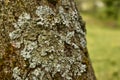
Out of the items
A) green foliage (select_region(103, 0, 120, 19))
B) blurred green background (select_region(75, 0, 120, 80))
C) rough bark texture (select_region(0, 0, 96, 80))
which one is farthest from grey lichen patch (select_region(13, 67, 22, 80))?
green foliage (select_region(103, 0, 120, 19))

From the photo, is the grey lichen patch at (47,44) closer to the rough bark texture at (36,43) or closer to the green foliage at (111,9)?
the rough bark texture at (36,43)

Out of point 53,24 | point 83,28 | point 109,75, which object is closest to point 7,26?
point 53,24

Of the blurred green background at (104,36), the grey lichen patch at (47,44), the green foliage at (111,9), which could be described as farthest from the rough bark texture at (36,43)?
the green foliage at (111,9)

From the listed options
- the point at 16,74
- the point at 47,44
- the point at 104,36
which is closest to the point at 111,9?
the point at 104,36

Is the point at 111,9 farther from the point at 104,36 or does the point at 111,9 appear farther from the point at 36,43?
the point at 36,43

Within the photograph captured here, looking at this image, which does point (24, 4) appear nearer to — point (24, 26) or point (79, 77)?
point (24, 26)

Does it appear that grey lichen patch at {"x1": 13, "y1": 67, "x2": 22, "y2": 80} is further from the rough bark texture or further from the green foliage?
the green foliage
